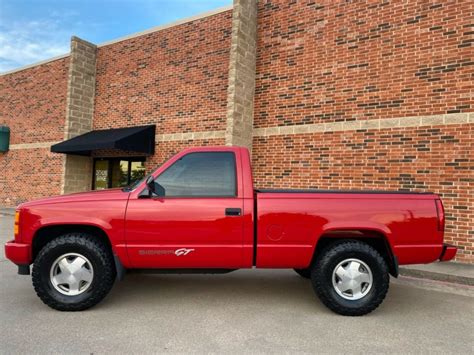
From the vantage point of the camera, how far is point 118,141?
1090cm

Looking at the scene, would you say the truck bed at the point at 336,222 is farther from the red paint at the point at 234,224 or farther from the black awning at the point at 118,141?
the black awning at the point at 118,141

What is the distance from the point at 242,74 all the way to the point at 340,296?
696 cm

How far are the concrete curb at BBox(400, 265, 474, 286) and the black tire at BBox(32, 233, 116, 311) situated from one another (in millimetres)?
4945

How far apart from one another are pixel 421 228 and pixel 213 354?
9.17 ft

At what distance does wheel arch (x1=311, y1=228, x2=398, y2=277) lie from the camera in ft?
14.1

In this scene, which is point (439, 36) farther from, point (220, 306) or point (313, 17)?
point (220, 306)

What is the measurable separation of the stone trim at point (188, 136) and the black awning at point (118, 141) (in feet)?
1.21

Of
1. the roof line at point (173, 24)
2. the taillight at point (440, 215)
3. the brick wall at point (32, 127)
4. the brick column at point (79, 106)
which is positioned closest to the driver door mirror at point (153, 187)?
the taillight at point (440, 215)

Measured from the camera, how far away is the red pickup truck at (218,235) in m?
4.14

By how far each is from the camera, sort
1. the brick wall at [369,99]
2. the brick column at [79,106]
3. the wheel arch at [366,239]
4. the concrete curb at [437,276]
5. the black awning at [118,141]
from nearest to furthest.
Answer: the wheel arch at [366,239] → the concrete curb at [437,276] → the brick wall at [369,99] → the black awning at [118,141] → the brick column at [79,106]

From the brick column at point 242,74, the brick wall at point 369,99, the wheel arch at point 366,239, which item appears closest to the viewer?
the wheel arch at point 366,239

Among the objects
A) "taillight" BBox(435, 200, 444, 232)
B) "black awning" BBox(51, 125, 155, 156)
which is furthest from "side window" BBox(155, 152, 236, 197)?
"black awning" BBox(51, 125, 155, 156)

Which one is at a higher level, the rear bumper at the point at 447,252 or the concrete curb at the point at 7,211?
the rear bumper at the point at 447,252

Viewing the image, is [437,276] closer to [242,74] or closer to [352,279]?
[352,279]
